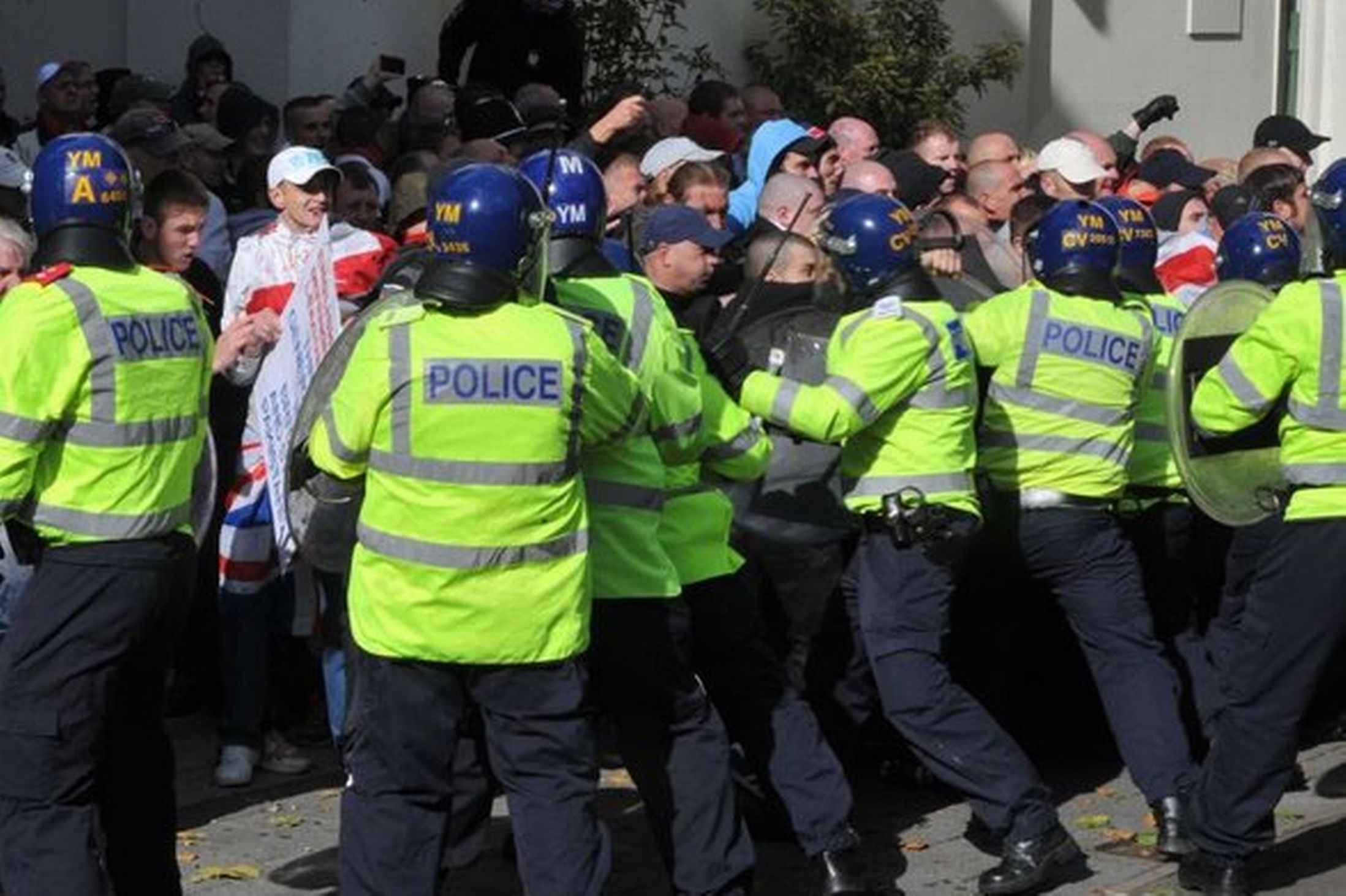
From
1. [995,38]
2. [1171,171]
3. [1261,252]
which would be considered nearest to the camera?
[1261,252]

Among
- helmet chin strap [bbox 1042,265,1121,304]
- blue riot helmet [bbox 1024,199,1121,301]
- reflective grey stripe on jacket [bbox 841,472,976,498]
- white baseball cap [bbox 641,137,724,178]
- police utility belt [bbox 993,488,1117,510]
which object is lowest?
police utility belt [bbox 993,488,1117,510]

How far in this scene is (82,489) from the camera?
260 inches

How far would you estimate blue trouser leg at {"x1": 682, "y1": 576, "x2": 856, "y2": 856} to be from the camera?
7848mm

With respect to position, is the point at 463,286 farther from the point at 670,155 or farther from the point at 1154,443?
the point at 670,155

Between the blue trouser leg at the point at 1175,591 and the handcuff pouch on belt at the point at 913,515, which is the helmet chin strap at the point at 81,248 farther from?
the blue trouser leg at the point at 1175,591

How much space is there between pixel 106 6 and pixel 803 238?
17.5 ft

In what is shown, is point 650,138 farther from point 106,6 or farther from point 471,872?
point 471,872

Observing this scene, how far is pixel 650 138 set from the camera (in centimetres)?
1160

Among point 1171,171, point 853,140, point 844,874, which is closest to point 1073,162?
point 853,140

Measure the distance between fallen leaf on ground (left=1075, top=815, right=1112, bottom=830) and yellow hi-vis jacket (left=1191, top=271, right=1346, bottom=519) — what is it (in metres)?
1.49

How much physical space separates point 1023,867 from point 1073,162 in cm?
431

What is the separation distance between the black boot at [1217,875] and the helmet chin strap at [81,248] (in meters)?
3.59

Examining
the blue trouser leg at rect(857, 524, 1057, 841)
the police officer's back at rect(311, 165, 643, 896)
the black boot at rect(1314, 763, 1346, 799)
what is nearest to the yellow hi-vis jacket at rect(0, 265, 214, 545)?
the police officer's back at rect(311, 165, 643, 896)

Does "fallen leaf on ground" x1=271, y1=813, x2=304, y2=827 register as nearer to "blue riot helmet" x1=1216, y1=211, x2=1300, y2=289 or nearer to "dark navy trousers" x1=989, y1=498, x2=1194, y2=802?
"dark navy trousers" x1=989, y1=498, x2=1194, y2=802
